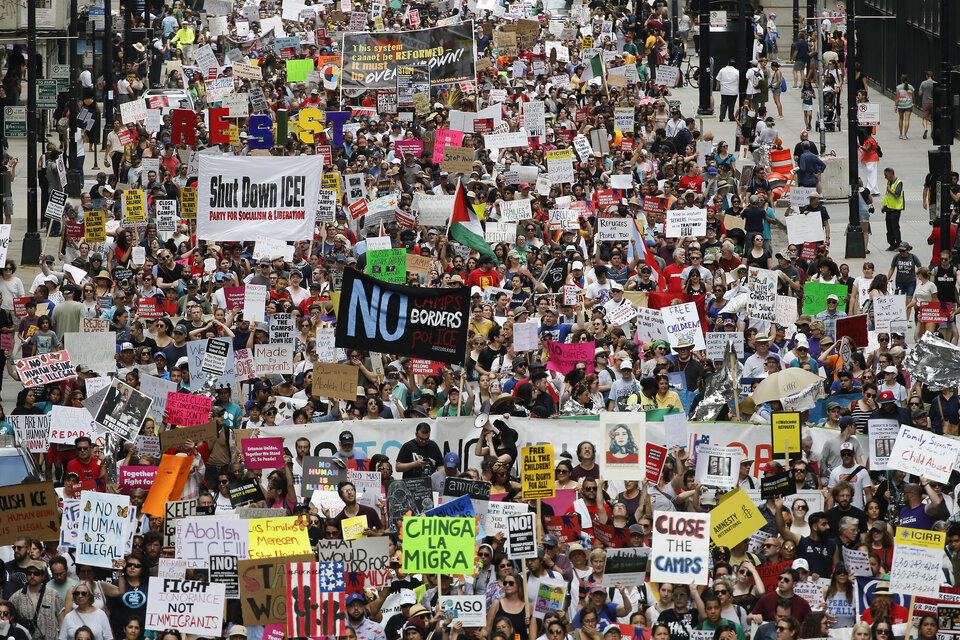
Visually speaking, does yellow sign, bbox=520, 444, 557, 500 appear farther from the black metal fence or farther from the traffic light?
the black metal fence

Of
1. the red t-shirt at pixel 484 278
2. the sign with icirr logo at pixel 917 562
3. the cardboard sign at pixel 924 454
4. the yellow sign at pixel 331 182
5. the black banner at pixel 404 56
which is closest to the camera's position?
the sign with icirr logo at pixel 917 562

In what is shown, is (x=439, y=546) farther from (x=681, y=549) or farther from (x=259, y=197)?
(x=259, y=197)

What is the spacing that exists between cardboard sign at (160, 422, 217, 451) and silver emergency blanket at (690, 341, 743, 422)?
14.3 ft

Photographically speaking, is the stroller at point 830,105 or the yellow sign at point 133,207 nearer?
the yellow sign at point 133,207

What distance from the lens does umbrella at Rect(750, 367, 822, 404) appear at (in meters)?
15.8

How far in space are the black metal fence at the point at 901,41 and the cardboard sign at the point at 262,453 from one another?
906 inches

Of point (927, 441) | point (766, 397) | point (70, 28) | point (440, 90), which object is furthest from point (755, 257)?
point (70, 28)

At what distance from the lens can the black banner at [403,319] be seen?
15.8 m

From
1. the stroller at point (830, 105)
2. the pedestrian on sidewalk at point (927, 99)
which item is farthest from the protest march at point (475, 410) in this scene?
the stroller at point (830, 105)

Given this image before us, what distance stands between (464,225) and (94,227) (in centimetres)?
478

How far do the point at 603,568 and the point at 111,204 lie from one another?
15183 mm

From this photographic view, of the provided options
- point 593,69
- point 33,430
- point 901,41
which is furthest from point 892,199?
point 901,41

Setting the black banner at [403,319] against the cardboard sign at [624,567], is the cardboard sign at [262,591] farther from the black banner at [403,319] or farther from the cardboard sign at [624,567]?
the black banner at [403,319]

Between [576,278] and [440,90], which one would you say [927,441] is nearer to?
[576,278]
